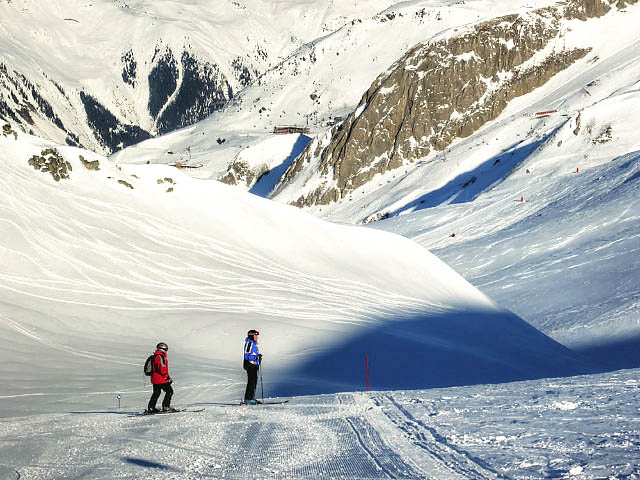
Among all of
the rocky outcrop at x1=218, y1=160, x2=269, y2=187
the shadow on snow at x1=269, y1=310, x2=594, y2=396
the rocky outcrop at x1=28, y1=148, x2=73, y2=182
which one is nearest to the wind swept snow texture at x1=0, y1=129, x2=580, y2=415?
the shadow on snow at x1=269, y1=310, x2=594, y2=396

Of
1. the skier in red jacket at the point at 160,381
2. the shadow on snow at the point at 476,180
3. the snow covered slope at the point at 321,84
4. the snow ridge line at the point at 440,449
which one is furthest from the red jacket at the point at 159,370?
the snow covered slope at the point at 321,84

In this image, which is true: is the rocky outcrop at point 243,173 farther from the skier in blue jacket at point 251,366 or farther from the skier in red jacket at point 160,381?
the skier in red jacket at point 160,381

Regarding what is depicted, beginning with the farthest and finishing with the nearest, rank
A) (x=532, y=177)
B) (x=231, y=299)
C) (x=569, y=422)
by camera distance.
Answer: (x=532, y=177) → (x=231, y=299) → (x=569, y=422)

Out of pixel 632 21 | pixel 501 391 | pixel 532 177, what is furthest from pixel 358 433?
pixel 632 21

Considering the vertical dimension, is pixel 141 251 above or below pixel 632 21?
below

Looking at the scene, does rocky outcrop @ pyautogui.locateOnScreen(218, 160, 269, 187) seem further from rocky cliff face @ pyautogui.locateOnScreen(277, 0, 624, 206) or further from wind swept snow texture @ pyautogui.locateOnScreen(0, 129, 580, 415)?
wind swept snow texture @ pyautogui.locateOnScreen(0, 129, 580, 415)

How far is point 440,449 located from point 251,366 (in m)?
5.41

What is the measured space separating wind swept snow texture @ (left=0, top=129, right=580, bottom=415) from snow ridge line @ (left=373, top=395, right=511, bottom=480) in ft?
18.4

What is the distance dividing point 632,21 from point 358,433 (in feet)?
358

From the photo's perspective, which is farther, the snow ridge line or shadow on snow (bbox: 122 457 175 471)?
shadow on snow (bbox: 122 457 175 471)

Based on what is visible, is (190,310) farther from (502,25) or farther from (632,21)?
(632,21)

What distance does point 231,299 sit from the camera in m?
22.8

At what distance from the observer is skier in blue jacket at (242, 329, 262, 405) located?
11883 mm

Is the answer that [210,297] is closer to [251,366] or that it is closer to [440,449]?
[251,366]
